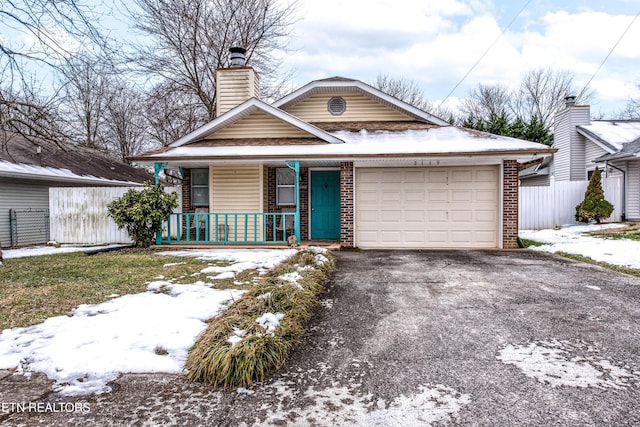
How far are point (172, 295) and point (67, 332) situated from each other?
153 centimetres

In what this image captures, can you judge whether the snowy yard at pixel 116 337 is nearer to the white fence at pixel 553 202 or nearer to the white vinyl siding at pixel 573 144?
the white fence at pixel 553 202

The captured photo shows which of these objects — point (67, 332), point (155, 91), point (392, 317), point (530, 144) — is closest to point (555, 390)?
point (392, 317)

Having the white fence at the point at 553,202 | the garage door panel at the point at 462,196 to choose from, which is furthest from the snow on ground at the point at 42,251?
the white fence at the point at 553,202

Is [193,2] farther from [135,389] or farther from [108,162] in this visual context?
[135,389]

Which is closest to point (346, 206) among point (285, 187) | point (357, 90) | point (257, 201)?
point (285, 187)

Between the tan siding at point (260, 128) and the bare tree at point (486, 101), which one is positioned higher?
the bare tree at point (486, 101)

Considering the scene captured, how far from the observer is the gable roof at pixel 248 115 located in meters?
11.5

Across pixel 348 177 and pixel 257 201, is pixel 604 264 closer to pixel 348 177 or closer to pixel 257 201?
pixel 348 177

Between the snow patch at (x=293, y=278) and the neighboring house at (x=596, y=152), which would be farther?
the neighboring house at (x=596, y=152)

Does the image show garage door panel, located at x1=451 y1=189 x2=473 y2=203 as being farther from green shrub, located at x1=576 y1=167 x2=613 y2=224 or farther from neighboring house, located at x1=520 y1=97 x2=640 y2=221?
neighboring house, located at x1=520 y1=97 x2=640 y2=221

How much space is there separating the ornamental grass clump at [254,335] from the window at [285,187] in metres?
7.25

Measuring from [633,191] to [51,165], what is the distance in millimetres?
22024

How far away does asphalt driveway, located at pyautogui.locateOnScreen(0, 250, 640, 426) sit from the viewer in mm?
2471

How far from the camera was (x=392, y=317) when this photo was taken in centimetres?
448
